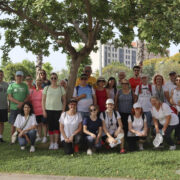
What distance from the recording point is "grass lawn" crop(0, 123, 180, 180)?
5094 millimetres

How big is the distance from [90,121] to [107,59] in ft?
516

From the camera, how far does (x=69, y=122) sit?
262 inches

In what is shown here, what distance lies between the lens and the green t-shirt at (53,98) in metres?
7.05

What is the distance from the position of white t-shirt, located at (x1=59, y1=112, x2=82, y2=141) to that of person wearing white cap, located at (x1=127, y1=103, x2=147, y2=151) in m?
1.31

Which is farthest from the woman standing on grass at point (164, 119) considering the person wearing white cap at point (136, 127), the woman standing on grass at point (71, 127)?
the woman standing on grass at point (71, 127)

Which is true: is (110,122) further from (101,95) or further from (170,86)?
(170,86)

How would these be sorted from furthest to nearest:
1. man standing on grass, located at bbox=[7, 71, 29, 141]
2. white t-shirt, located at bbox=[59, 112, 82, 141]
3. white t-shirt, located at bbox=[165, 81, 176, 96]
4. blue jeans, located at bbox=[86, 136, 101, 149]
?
white t-shirt, located at bbox=[165, 81, 176, 96] < man standing on grass, located at bbox=[7, 71, 29, 141] < white t-shirt, located at bbox=[59, 112, 82, 141] < blue jeans, located at bbox=[86, 136, 101, 149]

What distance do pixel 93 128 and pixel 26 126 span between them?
1.80 meters

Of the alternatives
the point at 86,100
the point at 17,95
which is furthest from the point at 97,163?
the point at 17,95

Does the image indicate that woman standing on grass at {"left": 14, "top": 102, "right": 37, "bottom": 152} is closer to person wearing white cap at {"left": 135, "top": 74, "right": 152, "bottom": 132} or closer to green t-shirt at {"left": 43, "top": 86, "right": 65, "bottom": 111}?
green t-shirt at {"left": 43, "top": 86, "right": 65, "bottom": 111}

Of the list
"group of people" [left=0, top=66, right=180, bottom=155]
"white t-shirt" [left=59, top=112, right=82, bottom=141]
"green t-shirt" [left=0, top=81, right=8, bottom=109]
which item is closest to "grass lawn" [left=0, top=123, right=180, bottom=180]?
"group of people" [left=0, top=66, right=180, bottom=155]

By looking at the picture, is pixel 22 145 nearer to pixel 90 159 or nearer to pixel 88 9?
pixel 90 159

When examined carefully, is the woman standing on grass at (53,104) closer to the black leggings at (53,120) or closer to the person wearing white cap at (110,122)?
the black leggings at (53,120)

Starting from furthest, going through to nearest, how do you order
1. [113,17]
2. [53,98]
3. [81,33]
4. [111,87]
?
[81,33]
[111,87]
[53,98]
[113,17]
